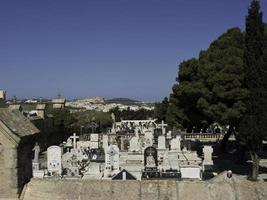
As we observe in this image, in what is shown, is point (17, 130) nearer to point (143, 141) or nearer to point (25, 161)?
point (25, 161)

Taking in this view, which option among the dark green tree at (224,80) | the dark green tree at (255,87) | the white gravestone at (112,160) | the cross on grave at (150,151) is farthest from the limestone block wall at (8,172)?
the dark green tree at (224,80)

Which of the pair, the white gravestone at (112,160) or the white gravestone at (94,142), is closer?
the white gravestone at (112,160)

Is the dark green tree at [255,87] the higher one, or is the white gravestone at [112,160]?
the dark green tree at [255,87]

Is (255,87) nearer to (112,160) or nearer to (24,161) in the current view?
(112,160)

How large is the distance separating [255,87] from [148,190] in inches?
641

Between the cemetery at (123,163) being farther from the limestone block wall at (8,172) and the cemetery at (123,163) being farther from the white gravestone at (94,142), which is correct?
the limestone block wall at (8,172)

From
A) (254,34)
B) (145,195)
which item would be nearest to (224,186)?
(145,195)

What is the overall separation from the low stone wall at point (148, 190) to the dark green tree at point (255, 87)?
14799 mm

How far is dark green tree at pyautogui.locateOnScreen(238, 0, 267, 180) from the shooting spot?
20.1 metres

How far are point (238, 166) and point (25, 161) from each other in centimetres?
2226

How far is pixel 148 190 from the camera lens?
5.51 metres

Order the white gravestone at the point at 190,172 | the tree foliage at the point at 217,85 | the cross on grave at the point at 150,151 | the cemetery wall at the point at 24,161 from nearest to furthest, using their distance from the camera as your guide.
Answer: the cemetery wall at the point at 24,161 → the white gravestone at the point at 190,172 → the cross on grave at the point at 150,151 → the tree foliage at the point at 217,85

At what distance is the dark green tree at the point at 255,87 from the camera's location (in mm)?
20078

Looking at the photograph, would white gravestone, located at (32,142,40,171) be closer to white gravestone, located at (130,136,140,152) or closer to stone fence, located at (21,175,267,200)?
white gravestone, located at (130,136,140,152)
